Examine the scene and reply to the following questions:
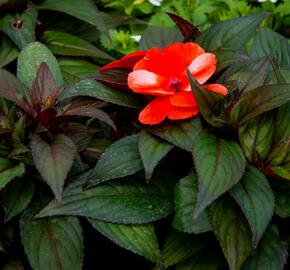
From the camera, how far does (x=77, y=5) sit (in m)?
2.84

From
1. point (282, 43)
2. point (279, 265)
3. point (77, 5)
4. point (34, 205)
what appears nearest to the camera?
point (279, 265)

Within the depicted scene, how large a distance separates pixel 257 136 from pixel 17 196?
720 mm

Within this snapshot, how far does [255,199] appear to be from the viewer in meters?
1.78

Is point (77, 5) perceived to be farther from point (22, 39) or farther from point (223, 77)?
point (223, 77)

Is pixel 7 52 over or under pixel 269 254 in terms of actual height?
over

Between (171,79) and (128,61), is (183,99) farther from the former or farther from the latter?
(128,61)

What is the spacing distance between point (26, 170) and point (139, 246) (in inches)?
15.8

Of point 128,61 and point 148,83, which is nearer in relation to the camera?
point 148,83

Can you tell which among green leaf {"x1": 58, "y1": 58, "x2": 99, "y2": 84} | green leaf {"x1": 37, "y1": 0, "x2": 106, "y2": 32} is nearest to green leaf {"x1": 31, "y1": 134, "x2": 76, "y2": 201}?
green leaf {"x1": 58, "y1": 58, "x2": 99, "y2": 84}

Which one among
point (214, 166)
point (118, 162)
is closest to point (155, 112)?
point (118, 162)

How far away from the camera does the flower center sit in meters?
1.99

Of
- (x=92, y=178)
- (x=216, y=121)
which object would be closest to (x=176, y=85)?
(x=216, y=121)

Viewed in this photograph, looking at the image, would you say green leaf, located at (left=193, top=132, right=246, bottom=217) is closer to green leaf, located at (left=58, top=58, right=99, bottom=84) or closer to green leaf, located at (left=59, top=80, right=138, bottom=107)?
green leaf, located at (left=59, top=80, right=138, bottom=107)

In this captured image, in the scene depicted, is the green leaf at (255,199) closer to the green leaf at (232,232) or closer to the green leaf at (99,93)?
the green leaf at (232,232)
